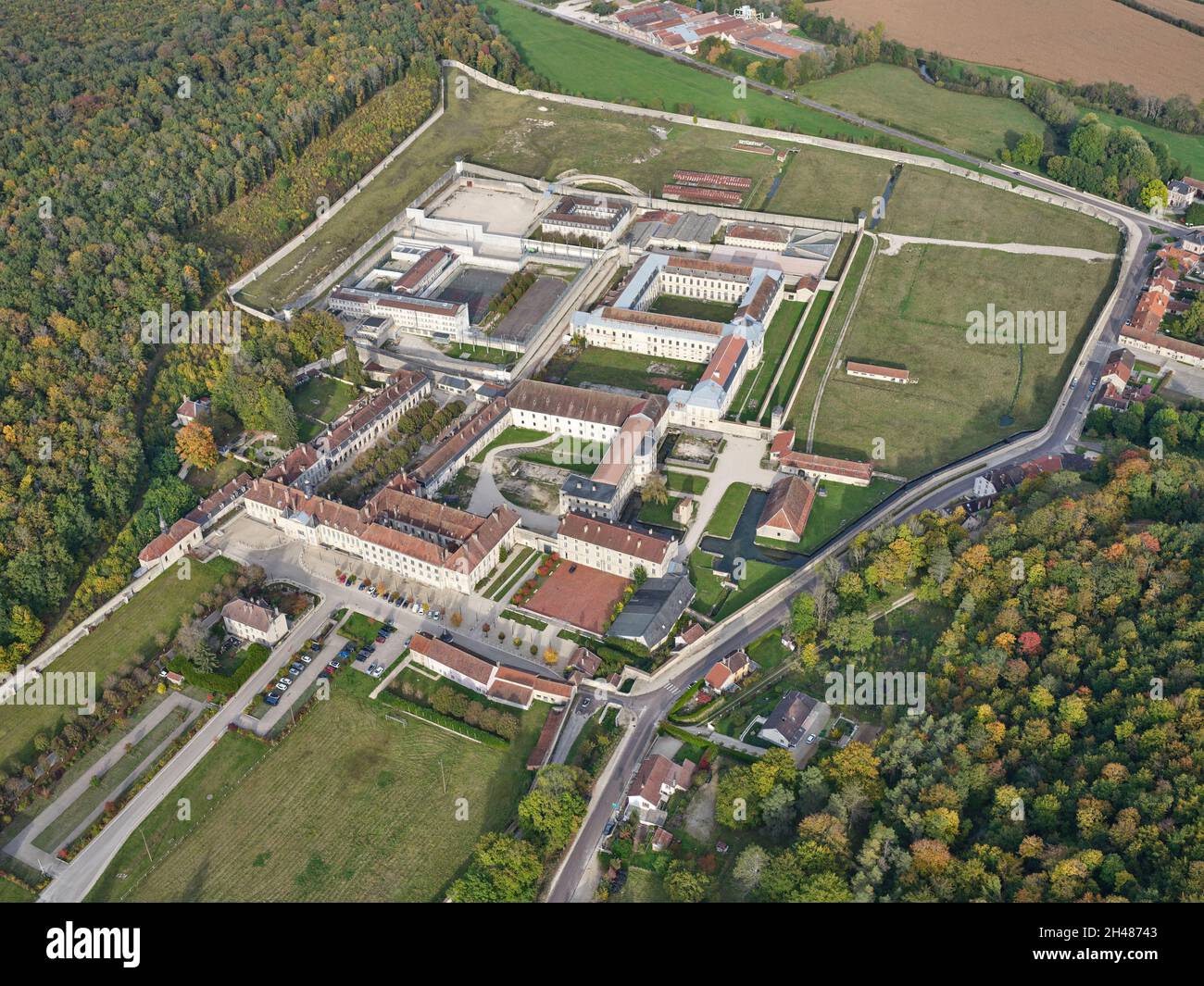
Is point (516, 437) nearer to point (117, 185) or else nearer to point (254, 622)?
point (254, 622)

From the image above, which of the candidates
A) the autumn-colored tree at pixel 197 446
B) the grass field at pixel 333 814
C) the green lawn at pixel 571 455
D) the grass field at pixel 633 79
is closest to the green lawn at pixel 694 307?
the green lawn at pixel 571 455

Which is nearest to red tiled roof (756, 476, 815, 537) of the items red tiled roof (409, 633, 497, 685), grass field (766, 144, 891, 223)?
red tiled roof (409, 633, 497, 685)

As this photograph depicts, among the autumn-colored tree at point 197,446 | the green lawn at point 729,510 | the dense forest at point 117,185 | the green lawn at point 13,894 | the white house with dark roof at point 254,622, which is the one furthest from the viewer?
the autumn-colored tree at point 197,446

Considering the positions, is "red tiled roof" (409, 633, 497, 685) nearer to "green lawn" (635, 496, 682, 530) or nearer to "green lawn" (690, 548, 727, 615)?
"green lawn" (690, 548, 727, 615)

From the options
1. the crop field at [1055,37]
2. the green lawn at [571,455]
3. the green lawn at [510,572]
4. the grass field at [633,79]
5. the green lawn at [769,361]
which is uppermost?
the crop field at [1055,37]

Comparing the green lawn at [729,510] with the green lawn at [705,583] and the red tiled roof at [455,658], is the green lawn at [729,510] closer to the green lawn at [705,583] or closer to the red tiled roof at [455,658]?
the green lawn at [705,583]

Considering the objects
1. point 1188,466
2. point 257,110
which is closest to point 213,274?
point 257,110

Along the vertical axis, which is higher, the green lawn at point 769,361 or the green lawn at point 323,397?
the green lawn at point 769,361
